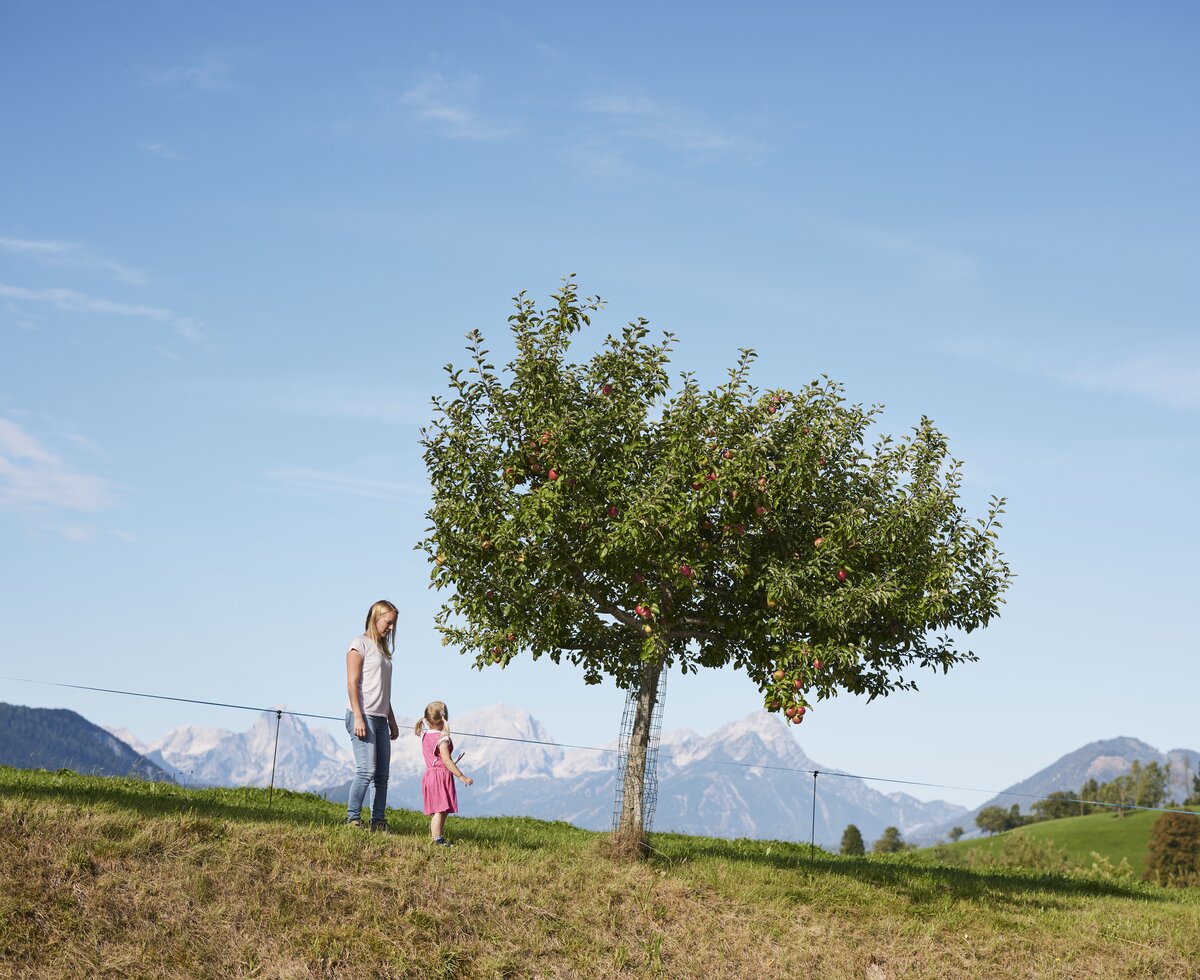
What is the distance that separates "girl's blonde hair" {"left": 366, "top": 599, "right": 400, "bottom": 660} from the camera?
15.7 meters

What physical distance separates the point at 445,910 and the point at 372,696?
2971mm

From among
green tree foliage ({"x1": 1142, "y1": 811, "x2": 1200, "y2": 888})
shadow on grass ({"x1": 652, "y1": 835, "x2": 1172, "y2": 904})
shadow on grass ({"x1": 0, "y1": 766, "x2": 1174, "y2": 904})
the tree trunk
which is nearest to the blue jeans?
shadow on grass ({"x1": 0, "y1": 766, "x2": 1174, "y2": 904})

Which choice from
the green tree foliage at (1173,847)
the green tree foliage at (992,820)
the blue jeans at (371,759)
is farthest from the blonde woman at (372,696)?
the green tree foliage at (992,820)

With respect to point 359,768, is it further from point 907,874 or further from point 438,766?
point 907,874

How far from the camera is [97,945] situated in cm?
1205

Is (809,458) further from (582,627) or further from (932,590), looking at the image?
(582,627)

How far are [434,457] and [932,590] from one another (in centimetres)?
792

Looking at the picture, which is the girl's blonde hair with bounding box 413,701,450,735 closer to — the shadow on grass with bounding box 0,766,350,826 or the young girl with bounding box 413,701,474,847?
the young girl with bounding box 413,701,474,847

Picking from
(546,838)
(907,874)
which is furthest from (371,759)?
(907,874)

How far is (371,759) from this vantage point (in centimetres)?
1549

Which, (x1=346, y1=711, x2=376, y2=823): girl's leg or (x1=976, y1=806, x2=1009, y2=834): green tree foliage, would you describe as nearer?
(x1=346, y1=711, x2=376, y2=823): girl's leg

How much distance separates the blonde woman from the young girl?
507 mm

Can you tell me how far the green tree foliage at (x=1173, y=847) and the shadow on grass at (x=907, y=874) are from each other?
295ft

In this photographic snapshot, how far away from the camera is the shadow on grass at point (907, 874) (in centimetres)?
1880
